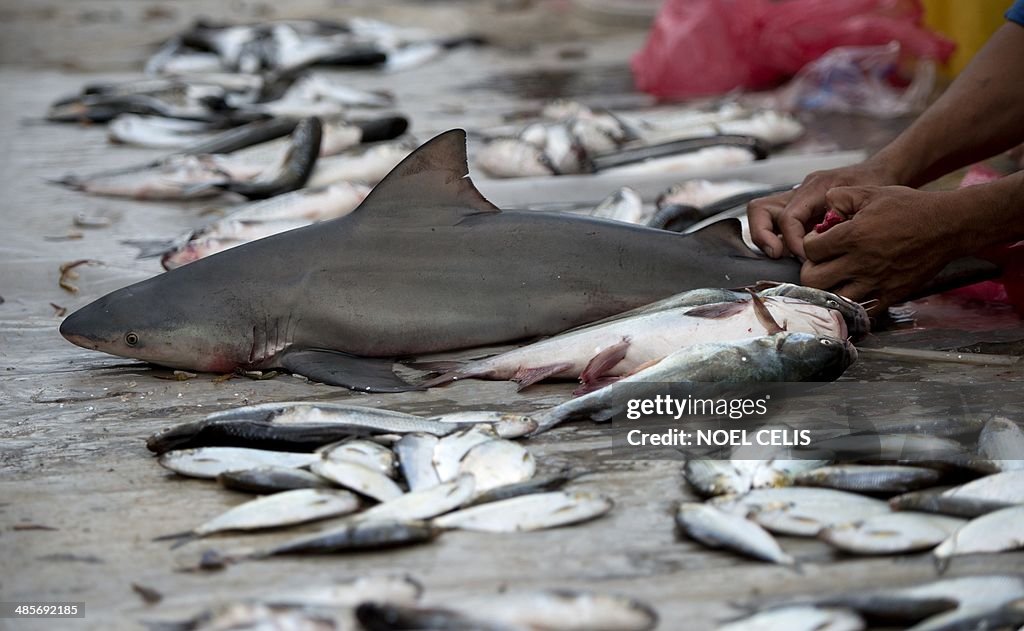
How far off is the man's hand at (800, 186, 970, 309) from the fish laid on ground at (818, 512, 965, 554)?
1.28 m

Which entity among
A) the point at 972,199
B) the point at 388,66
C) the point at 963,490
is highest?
the point at 388,66

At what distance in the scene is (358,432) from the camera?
3.03 meters

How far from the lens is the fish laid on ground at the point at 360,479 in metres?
2.74

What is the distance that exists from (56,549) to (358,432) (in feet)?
2.47

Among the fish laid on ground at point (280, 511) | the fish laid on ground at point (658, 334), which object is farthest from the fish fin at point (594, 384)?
the fish laid on ground at point (280, 511)

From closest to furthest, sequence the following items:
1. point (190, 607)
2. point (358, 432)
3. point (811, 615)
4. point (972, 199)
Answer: point (811, 615), point (190, 607), point (358, 432), point (972, 199)

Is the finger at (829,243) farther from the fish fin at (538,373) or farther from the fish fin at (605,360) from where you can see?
the fish fin at (538,373)

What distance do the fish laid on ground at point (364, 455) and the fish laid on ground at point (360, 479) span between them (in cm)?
3

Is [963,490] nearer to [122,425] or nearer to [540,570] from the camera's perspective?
[540,570]

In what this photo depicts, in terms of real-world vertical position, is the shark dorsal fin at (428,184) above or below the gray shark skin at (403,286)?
above

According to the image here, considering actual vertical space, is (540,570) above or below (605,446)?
below

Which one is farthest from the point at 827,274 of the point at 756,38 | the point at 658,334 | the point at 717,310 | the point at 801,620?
the point at 756,38

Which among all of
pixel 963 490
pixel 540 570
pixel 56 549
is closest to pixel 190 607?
pixel 56 549

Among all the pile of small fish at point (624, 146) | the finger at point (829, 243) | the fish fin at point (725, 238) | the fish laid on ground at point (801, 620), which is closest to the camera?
the fish laid on ground at point (801, 620)
